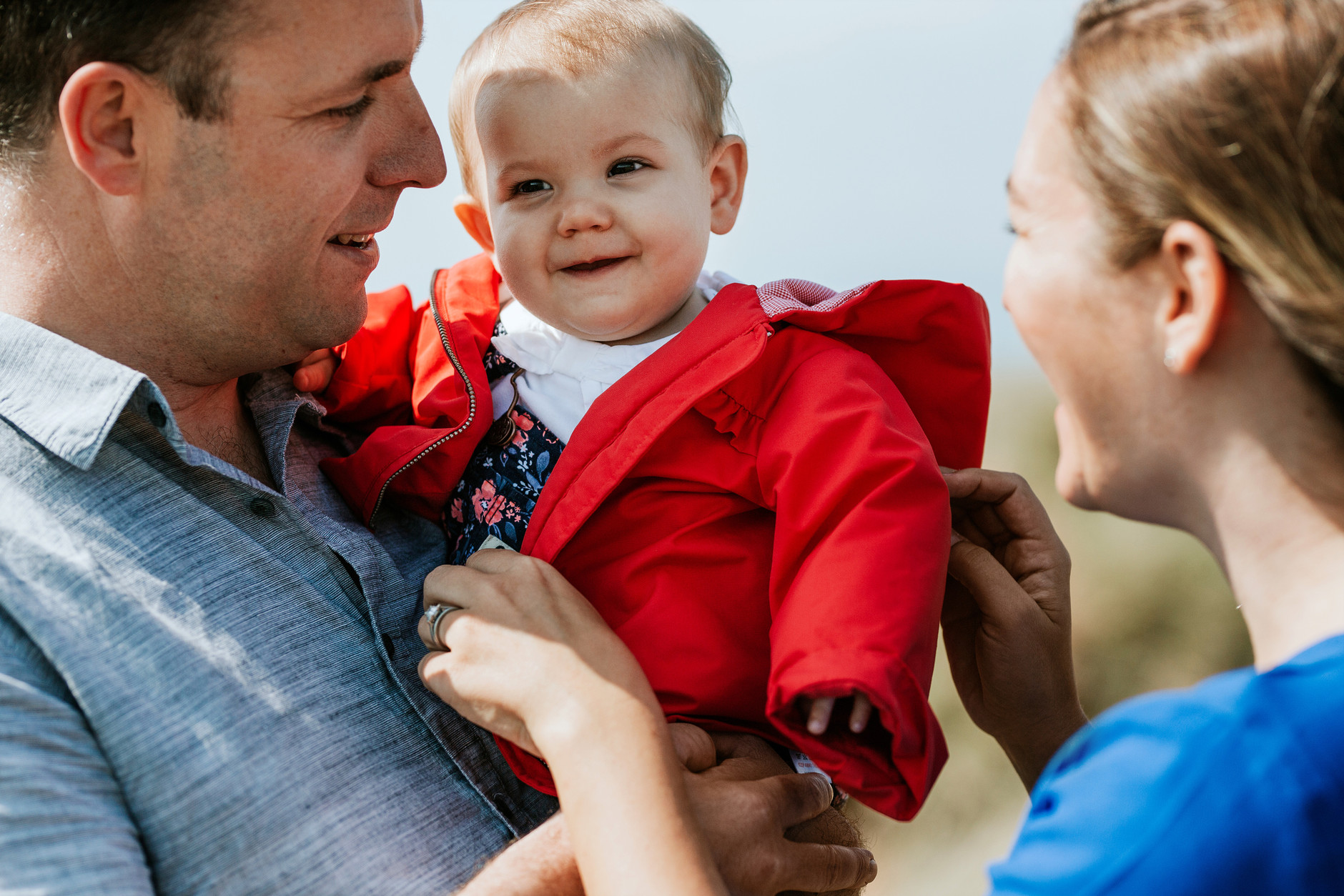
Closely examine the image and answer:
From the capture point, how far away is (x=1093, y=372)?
49.5 inches

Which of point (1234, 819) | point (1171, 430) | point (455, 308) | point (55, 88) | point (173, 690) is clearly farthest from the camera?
point (455, 308)

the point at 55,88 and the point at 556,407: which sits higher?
the point at 55,88

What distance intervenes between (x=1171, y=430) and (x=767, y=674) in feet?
2.64

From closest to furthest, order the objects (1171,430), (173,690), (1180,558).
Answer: (1171,430) < (173,690) < (1180,558)

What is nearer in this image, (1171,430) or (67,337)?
(1171,430)

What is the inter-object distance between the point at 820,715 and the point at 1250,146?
Answer: 881mm

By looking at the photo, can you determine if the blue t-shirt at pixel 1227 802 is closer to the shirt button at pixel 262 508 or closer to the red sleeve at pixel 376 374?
the shirt button at pixel 262 508

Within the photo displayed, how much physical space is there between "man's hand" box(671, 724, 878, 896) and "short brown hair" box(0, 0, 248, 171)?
4.33 feet

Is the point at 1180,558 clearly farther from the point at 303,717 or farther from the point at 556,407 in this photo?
the point at 303,717

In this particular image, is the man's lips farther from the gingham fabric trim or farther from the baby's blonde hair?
the gingham fabric trim

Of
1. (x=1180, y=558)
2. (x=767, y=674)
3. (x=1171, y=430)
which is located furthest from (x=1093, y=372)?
(x=1180, y=558)

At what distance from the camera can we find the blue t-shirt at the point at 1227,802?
38.4 inches

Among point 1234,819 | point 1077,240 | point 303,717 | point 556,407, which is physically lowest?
point 303,717

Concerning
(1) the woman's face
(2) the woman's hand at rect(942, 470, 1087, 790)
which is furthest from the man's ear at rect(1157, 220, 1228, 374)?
(2) the woman's hand at rect(942, 470, 1087, 790)
